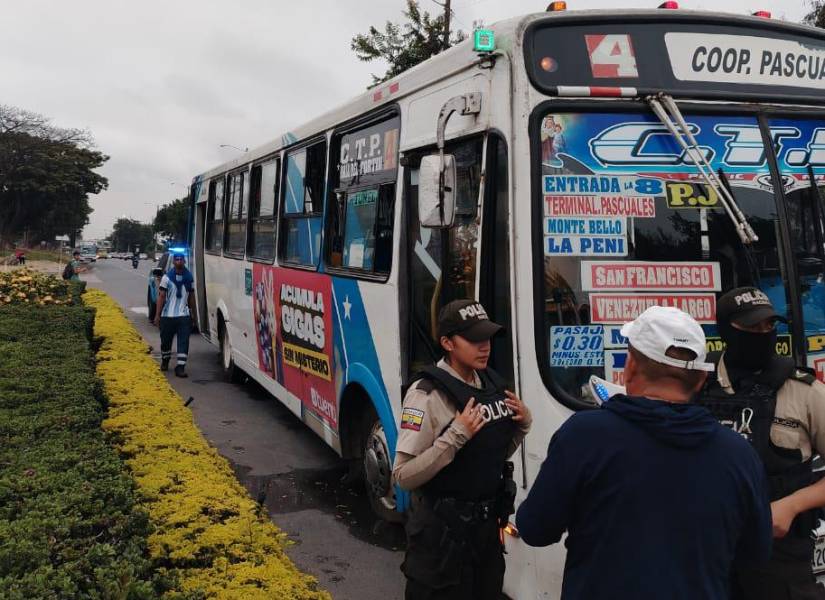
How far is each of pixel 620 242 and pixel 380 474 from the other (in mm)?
2520

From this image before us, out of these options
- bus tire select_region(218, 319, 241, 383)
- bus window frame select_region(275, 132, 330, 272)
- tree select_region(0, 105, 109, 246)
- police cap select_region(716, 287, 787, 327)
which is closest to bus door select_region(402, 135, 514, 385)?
police cap select_region(716, 287, 787, 327)

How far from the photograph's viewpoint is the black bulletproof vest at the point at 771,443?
246 centimetres

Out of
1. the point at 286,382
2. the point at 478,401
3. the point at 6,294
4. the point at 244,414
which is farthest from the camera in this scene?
the point at 6,294

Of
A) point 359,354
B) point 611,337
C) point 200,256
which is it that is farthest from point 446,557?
point 200,256

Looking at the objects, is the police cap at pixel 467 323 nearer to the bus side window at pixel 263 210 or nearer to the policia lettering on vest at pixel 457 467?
the policia lettering on vest at pixel 457 467

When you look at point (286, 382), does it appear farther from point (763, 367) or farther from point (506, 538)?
point (763, 367)

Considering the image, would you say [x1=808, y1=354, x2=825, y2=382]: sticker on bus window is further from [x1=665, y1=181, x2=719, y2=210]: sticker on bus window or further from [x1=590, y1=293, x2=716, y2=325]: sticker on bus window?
[x1=665, y1=181, x2=719, y2=210]: sticker on bus window

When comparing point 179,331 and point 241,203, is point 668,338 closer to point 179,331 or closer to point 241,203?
point 241,203

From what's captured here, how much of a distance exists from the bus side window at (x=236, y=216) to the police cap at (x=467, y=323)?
20.8ft

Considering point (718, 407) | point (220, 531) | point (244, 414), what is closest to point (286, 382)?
point (244, 414)

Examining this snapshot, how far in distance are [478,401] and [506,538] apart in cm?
99

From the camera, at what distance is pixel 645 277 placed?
3184 mm

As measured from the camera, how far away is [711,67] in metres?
3.44

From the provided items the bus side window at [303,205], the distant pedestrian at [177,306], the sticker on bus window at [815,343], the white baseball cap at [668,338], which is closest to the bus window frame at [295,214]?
the bus side window at [303,205]
